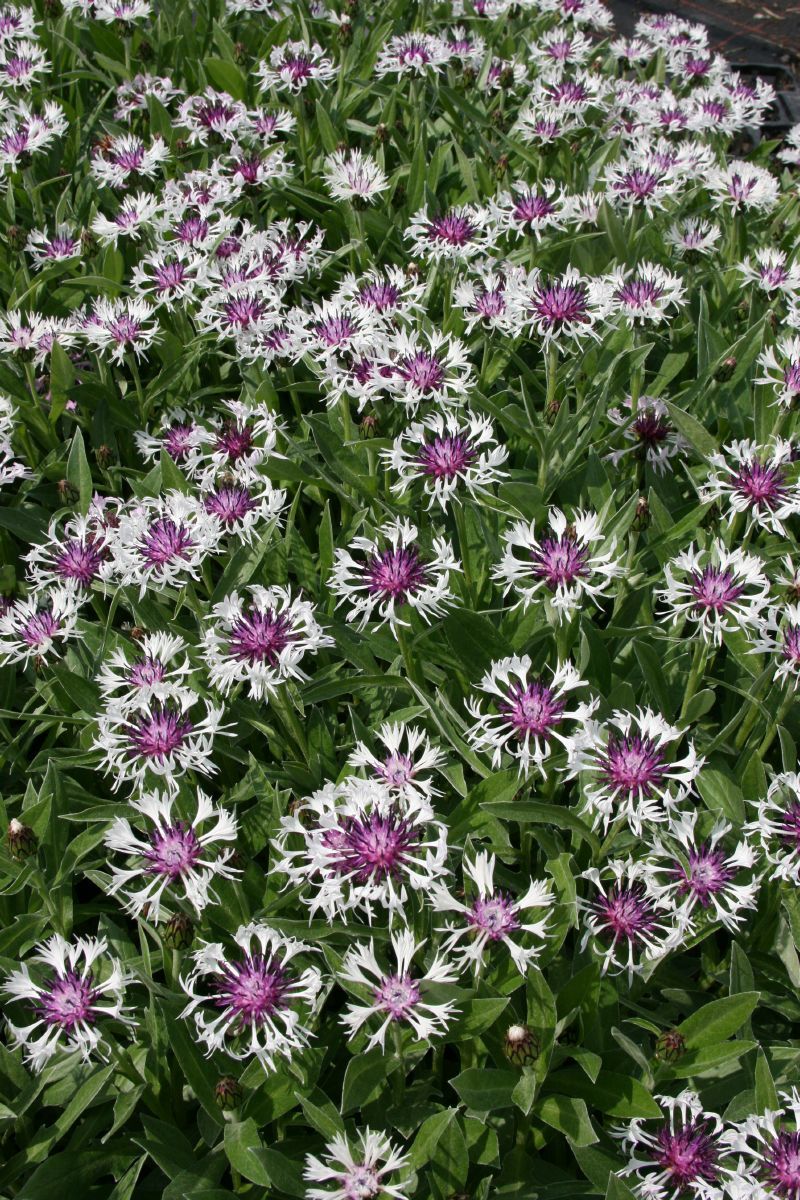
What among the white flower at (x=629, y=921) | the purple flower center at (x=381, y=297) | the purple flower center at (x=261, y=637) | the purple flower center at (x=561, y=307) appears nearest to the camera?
the white flower at (x=629, y=921)

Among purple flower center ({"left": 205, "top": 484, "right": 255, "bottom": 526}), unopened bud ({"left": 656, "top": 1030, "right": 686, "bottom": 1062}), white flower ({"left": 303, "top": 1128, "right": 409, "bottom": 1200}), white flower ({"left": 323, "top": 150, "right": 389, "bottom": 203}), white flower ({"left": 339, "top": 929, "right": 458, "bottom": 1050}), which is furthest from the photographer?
white flower ({"left": 323, "top": 150, "right": 389, "bottom": 203})

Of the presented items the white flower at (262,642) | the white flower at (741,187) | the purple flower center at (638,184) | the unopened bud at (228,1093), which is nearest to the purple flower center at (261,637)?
the white flower at (262,642)

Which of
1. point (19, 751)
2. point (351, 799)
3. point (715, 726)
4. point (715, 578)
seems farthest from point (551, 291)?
point (19, 751)

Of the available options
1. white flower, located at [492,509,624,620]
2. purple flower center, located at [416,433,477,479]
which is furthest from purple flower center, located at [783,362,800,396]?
purple flower center, located at [416,433,477,479]

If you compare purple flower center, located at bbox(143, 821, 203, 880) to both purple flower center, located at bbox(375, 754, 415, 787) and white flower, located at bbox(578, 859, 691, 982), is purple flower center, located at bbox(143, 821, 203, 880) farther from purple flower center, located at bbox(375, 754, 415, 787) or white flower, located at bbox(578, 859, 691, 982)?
white flower, located at bbox(578, 859, 691, 982)

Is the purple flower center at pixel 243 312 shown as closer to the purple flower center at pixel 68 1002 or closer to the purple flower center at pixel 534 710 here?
the purple flower center at pixel 534 710
